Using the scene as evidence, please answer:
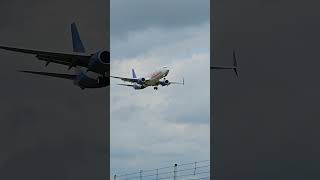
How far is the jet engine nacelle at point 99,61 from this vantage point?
1191 cm

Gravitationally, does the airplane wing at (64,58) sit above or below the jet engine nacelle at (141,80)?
above

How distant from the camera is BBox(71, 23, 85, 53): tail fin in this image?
40.7 feet

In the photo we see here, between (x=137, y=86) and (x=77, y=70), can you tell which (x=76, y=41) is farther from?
(x=137, y=86)

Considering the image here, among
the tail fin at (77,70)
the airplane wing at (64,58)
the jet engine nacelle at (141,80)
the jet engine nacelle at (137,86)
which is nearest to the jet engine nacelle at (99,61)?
the airplane wing at (64,58)

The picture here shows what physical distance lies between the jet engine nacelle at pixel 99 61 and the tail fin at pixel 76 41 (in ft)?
2.07

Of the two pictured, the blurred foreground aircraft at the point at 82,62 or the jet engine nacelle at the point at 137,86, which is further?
the jet engine nacelle at the point at 137,86

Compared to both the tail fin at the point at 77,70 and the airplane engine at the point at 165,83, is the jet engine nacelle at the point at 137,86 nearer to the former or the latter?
the airplane engine at the point at 165,83

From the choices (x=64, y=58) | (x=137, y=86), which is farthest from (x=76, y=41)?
(x=137, y=86)

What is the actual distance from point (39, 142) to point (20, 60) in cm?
162
